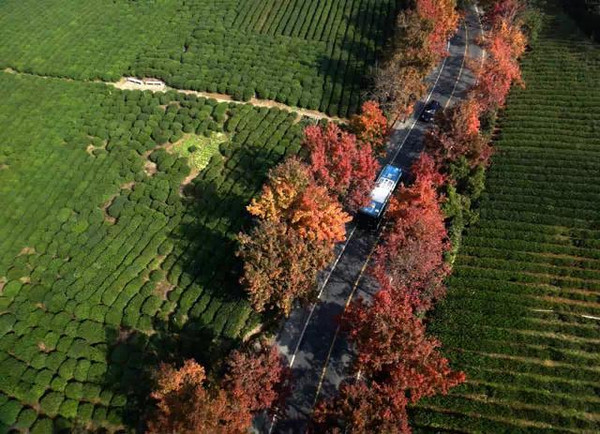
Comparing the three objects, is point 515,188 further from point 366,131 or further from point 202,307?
point 202,307

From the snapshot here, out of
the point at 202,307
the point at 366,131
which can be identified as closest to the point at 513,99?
the point at 366,131

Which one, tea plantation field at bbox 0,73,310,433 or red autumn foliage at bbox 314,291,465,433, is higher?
red autumn foliage at bbox 314,291,465,433

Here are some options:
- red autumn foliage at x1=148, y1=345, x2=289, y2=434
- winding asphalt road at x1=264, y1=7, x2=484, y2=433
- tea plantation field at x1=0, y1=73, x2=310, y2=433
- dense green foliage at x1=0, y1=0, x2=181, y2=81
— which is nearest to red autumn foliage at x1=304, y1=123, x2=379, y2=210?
winding asphalt road at x1=264, y1=7, x2=484, y2=433

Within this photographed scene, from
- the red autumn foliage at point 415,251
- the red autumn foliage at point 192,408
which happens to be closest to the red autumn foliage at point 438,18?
the red autumn foliage at point 415,251

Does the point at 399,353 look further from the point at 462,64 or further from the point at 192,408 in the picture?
the point at 462,64

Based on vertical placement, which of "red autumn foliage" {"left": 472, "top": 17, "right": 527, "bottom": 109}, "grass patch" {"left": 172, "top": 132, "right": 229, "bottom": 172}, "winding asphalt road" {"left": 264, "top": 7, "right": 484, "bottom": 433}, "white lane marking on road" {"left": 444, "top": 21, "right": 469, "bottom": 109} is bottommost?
"winding asphalt road" {"left": 264, "top": 7, "right": 484, "bottom": 433}

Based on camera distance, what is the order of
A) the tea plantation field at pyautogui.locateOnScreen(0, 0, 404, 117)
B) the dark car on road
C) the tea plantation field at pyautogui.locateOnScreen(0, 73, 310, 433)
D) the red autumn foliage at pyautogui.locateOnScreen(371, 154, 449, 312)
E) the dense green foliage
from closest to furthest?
the red autumn foliage at pyautogui.locateOnScreen(371, 154, 449, 312), the tea plantation field at pyautogui.locateOnScreen(0, 73, 310, 433), the dark car on road, the tea plantation field at pyautogui.locateOnScreen(0, 0, 404, 117), the dense green foliage

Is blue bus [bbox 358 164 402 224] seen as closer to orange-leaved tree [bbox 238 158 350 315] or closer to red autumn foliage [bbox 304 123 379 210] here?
red autumn foliage [bbox 304 123 379 210]
